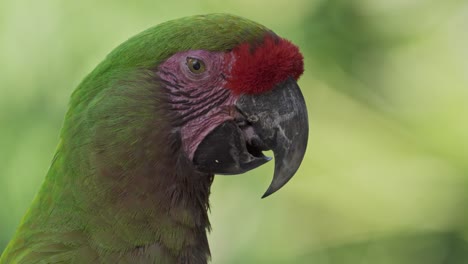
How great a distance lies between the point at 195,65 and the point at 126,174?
287 mm

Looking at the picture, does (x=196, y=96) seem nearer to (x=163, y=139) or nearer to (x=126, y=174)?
(x=163, y=139)

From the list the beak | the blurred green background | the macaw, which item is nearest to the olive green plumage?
the macaw

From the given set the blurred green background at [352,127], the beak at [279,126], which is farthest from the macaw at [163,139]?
the blurred green background at [352,127]

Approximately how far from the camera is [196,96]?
1463 mm

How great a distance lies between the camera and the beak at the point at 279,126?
1.40 metres

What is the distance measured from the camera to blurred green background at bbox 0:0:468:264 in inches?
110

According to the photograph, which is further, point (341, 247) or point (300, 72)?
point (341, 247)

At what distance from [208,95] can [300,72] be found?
0.22 metres

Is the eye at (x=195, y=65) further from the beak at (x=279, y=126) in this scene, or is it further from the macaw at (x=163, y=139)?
the beak at (x=279, y=126)

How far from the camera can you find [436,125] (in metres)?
2.97

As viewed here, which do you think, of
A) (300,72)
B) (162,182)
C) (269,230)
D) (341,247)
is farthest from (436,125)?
(162,182)

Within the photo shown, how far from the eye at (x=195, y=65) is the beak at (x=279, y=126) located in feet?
0.38

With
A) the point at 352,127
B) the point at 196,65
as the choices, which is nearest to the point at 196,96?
the point at 196,65

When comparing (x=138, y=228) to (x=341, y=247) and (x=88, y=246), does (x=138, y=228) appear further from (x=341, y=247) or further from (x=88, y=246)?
(x=341, y=247)
